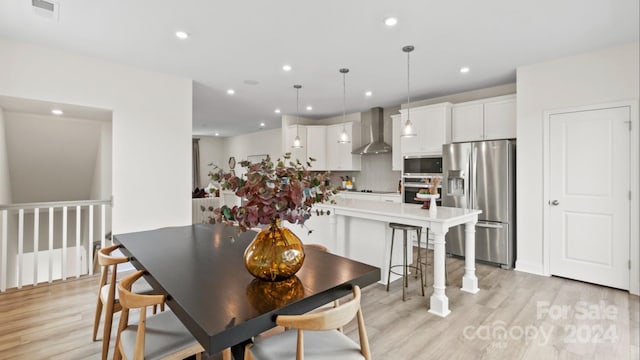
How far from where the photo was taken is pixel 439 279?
276 cm

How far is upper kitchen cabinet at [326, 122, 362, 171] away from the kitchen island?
2.83 m

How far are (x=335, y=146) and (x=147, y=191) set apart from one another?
3.96m

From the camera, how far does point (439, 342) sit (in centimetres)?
227

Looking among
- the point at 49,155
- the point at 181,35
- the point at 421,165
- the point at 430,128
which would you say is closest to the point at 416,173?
the point at 421,165

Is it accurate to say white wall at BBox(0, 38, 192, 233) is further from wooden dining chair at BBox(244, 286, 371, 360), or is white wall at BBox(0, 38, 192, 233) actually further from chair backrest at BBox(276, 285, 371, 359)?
chair backrest at BBox(276, 285, 371, 359)

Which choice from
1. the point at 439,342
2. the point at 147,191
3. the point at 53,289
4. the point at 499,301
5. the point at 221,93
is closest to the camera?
the point at 439,342

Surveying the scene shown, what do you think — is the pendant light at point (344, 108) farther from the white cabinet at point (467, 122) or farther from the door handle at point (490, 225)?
the door handle at point (490, 225)

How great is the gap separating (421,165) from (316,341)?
4215mm

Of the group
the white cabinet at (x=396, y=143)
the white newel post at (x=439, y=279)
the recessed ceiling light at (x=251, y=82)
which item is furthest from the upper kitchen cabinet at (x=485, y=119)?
the recessed ceiling light at (x=251, y=82)

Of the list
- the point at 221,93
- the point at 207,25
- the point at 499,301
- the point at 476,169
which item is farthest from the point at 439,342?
the point at 221,93

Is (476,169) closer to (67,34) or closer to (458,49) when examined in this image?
(458,49)

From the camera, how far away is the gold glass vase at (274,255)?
1409 mm

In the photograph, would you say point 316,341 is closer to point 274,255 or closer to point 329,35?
point 274,255

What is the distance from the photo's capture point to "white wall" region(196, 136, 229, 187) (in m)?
Answer: 10.8
